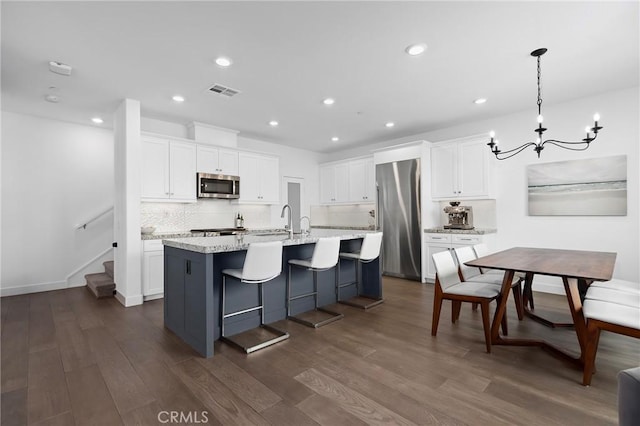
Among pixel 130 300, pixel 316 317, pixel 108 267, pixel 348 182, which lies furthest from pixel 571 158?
pixel 108 267

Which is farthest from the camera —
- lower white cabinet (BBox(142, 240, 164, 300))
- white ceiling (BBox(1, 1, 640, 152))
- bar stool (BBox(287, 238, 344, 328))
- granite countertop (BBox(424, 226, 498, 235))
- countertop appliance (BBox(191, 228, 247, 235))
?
countertop appliance (BBox(191, 228, 247, 235))

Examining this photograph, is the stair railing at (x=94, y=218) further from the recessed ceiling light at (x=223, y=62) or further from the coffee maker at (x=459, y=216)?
the coffee maker at (x=459, y=216)

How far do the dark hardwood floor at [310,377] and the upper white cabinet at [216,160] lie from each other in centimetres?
273

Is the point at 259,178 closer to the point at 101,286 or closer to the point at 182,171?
the point at 182,171

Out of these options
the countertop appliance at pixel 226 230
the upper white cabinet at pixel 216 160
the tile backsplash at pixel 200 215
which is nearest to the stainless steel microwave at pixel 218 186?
the upper white cabinet at pixel 216 160

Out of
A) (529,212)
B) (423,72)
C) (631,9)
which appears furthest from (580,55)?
(529,212)

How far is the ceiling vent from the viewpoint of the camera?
367 cm

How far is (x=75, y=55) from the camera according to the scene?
2.92 metres

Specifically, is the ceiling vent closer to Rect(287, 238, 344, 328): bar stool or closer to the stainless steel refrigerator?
Rect(287, 238, 344, 328): bar stool

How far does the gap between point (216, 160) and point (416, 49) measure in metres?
3.72

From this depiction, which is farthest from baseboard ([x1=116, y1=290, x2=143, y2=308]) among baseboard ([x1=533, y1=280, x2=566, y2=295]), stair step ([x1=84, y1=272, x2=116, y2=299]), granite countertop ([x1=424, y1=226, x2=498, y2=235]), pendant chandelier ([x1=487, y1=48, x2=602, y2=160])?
baseboard ([x1=533, y1=280, x2=566, y2=295])

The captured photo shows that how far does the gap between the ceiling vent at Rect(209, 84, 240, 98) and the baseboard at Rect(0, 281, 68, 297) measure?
4.09 meters

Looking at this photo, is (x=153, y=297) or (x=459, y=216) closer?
A: (x=153, y=297)

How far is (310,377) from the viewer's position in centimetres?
218
